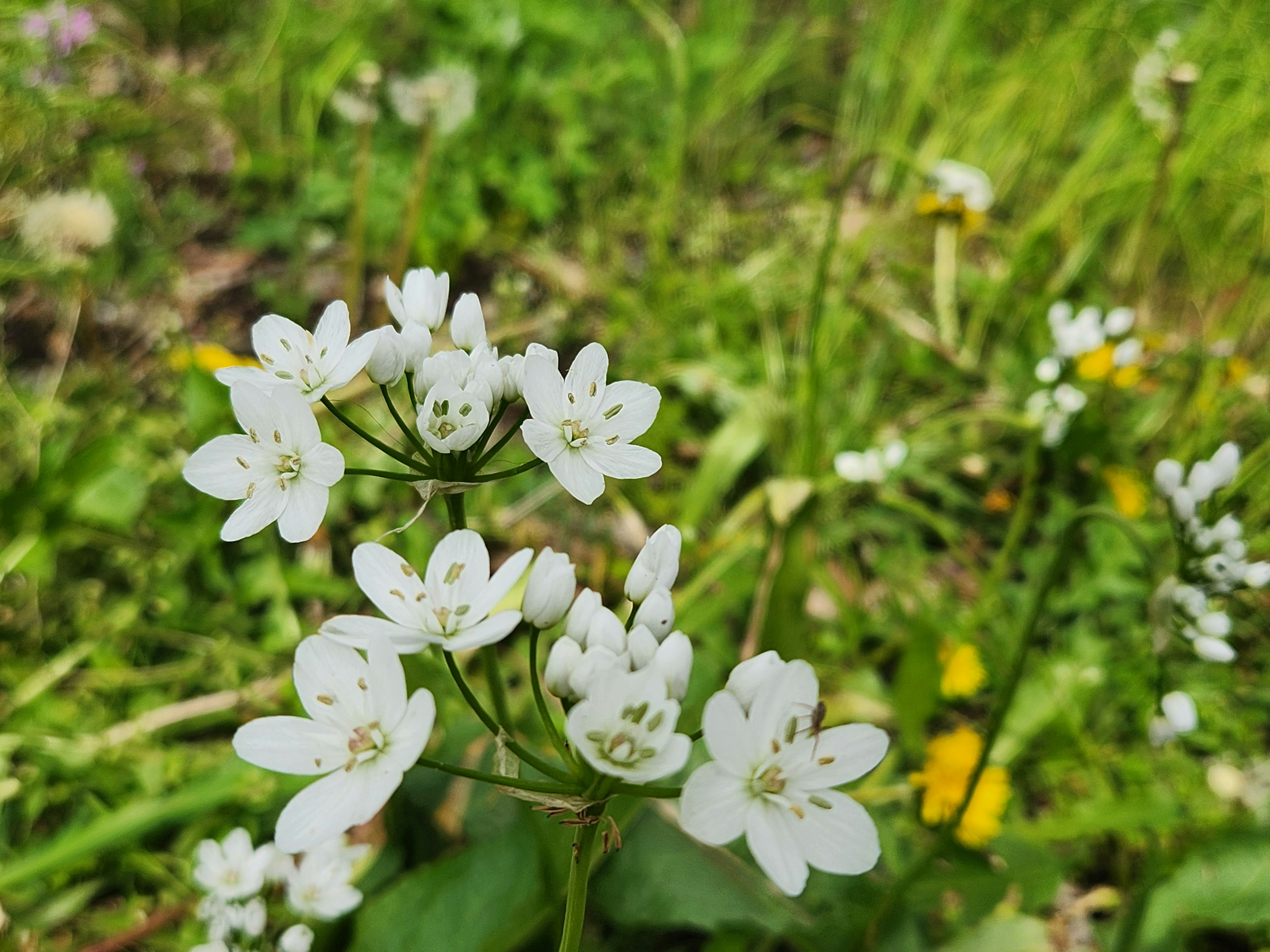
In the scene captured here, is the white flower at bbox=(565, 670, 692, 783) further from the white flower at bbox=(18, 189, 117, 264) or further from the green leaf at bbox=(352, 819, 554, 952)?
the white flower at bbox=(18, 189, 117, 264)

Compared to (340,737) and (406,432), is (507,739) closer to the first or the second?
(340,737)

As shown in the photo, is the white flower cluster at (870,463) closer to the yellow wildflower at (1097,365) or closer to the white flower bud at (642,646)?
the yellow wildflower at (1097,365)

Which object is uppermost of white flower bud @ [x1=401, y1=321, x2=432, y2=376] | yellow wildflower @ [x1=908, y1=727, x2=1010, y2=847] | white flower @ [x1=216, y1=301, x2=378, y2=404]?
white flower bud @ [x1=401, y1=321, x2=432, y2=376]

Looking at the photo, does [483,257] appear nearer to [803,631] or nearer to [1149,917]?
[803,631]

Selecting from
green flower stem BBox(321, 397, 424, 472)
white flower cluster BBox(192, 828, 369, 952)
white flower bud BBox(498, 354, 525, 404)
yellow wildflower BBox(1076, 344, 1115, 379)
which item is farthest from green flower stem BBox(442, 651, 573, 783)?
yellow wildflower BBox(1076, 344, 1115, 379)

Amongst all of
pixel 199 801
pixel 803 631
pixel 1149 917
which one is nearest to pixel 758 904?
pixel 803 631

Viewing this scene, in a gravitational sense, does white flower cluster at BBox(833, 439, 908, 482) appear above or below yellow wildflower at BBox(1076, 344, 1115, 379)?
below

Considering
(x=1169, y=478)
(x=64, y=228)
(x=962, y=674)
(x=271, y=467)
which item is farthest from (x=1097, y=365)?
(x=64, y=228)
